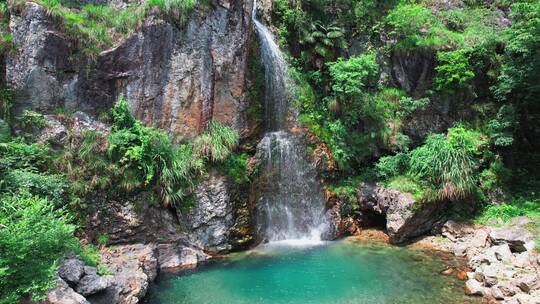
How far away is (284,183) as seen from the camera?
41.4 feet

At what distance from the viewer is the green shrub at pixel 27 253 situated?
540cm

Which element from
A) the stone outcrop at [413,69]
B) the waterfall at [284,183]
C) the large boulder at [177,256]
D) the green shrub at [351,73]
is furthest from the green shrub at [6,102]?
the stone outcrop at [413,69]

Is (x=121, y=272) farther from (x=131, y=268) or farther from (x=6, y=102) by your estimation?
(x=6, y=102)

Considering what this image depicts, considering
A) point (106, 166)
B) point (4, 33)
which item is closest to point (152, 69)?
point (106, 166)

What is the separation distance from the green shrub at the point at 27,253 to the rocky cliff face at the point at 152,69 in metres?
5.51

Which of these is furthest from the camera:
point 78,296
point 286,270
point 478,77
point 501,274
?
point 478,77

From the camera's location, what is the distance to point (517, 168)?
1359 centimetres

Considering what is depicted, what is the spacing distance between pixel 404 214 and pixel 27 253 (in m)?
9.94

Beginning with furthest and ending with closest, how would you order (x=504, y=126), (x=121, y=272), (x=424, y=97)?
(x=424, y=97)
(x=504, y=126)
(x=121, y=272)

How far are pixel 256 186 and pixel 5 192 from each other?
6.82 metres

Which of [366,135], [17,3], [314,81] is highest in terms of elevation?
[17,3]

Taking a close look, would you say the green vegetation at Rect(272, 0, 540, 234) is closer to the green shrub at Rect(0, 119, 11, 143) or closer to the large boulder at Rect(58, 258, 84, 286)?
the large boulder at Rect(58, 258, 84, 286)

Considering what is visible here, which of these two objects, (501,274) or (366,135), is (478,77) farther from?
(501,274)

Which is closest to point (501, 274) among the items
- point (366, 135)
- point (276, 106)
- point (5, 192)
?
point (366, 135)
